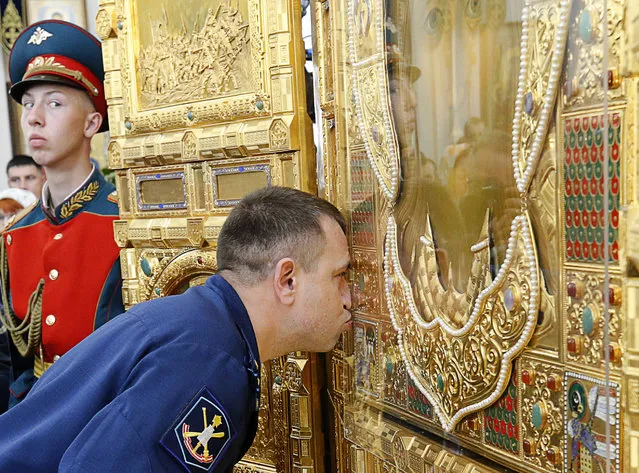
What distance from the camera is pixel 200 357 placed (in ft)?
3.62

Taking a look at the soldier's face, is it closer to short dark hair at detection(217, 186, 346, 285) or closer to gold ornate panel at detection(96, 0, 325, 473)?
gold ornate panel at detection(96, 0, 325, 473)

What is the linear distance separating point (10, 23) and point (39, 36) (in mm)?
1213

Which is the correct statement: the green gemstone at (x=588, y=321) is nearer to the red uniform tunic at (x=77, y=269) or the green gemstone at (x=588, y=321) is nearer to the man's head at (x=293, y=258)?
the man's head at (x=293, y=258)

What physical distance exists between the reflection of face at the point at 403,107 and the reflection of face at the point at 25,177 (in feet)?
7.46

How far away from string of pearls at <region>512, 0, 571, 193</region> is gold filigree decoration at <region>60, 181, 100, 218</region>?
1485 mm

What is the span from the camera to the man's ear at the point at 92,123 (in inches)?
86.0

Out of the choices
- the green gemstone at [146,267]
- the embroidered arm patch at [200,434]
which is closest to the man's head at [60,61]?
the green gemstone at [146,267]

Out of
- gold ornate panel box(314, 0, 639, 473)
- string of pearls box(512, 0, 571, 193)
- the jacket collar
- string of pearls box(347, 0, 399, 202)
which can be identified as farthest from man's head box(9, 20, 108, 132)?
string of pearls box(512, 0, 571, 193)

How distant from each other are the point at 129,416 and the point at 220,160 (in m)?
0.83

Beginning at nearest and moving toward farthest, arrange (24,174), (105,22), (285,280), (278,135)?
(285,280) → (278,135) → (105,22) → (24,174)

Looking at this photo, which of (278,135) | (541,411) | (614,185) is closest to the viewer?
(614,185)

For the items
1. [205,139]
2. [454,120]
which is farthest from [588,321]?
[205,139]

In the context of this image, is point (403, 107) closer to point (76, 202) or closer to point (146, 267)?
point (146, 267)

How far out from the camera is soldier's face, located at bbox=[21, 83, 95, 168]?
213 cm
